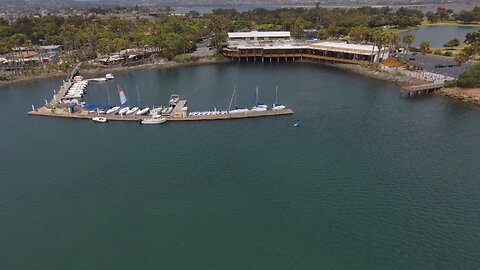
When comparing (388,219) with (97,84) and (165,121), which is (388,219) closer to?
(165,121)

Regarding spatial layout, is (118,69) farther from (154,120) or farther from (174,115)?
(154,120)

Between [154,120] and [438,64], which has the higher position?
[438,64]

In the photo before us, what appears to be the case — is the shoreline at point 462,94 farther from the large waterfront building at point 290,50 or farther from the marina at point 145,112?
the marina at point 145,112

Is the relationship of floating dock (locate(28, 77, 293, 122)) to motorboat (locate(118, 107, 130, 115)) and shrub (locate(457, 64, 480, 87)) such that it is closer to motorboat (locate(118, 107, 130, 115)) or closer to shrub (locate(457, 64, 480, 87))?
motorboat (locate(118, 107, 130, 115))

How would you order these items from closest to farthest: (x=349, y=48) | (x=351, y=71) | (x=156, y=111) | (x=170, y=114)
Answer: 1. (x=170, y=114)
2. (x=156, y=111)
3. (x=351, y=71)
4. (x=349, y=48)

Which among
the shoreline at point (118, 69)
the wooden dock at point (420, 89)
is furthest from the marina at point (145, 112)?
the shoreline at point (118, 69)

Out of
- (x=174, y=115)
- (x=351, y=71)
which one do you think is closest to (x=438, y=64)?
(x=351, y=71)
